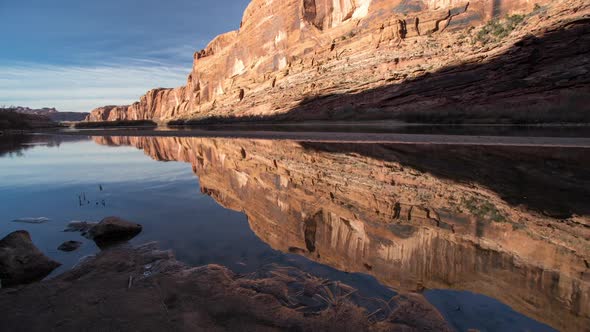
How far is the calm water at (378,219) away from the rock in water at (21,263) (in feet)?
0.65

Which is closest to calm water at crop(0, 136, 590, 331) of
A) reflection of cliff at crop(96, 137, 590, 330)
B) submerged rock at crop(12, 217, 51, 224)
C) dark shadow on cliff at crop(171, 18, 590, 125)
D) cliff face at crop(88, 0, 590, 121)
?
reflection of cliff at crop(96, 137, 590, 330)

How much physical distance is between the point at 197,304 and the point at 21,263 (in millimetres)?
2029

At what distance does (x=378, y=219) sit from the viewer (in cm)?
486

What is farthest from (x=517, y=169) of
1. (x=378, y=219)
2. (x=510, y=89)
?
(x=510, y=89)

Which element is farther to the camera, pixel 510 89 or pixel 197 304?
pixel 510 89

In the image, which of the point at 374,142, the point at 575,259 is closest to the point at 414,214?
the point at 575,259

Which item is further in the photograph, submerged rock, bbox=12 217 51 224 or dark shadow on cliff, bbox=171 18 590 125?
dark shadow on cliff, bbox=171 18 590 125

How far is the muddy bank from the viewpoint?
2.26 m

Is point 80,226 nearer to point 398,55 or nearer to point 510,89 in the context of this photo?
point 510,89

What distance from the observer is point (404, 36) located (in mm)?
34406

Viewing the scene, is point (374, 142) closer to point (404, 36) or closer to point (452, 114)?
point (452, 114)

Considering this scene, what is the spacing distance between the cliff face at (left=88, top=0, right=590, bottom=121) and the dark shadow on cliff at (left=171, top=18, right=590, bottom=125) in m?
0.08

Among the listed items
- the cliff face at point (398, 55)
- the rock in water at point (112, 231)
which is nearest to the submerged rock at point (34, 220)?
the rock in water at point (112, 231)

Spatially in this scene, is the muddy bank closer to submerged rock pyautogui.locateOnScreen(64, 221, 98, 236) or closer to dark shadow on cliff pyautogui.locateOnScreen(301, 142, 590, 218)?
submerged rock pyautogui.locateOnScreen(64, 221, 98, 236)
